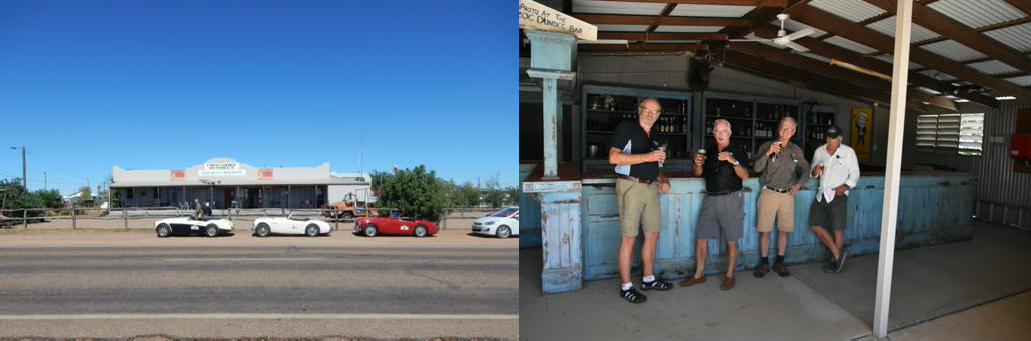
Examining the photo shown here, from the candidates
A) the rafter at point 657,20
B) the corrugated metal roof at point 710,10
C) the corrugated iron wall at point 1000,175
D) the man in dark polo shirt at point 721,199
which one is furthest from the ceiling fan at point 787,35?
the corrugated iron wall at point 1000,175

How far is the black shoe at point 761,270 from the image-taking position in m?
3.03

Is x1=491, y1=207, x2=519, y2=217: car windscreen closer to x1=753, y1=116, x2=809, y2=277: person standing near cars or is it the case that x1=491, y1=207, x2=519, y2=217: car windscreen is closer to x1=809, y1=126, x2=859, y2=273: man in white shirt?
x1=753, y1=116, x2=809, y2=277: person standing near cars

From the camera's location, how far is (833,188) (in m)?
3.19

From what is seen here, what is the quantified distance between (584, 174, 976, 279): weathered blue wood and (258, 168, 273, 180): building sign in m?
6.93

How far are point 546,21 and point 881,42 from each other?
3804 mm

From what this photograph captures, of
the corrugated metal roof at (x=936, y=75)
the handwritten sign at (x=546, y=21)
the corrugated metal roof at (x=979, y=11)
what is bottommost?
the handwritten sign at (x=546, y=21)

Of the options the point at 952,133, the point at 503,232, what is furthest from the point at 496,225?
the point at 952,133

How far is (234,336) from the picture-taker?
12.7ft

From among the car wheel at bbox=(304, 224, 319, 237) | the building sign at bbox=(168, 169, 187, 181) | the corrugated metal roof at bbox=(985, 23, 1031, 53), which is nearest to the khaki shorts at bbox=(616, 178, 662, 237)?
the corrugated metal roof at bbox=(985, 23, 1031, 53)

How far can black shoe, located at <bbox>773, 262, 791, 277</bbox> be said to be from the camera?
3.06 metres

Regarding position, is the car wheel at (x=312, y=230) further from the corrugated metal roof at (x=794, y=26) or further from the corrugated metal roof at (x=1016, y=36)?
the corrugated metal roof at (x=1016, y=36)

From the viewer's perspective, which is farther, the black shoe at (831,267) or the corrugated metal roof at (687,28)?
the corrugated metal roof at (687,28)

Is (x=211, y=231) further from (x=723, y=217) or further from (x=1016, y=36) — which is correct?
(x=1016, y=36)

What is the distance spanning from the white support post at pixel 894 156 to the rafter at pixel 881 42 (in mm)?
2201
